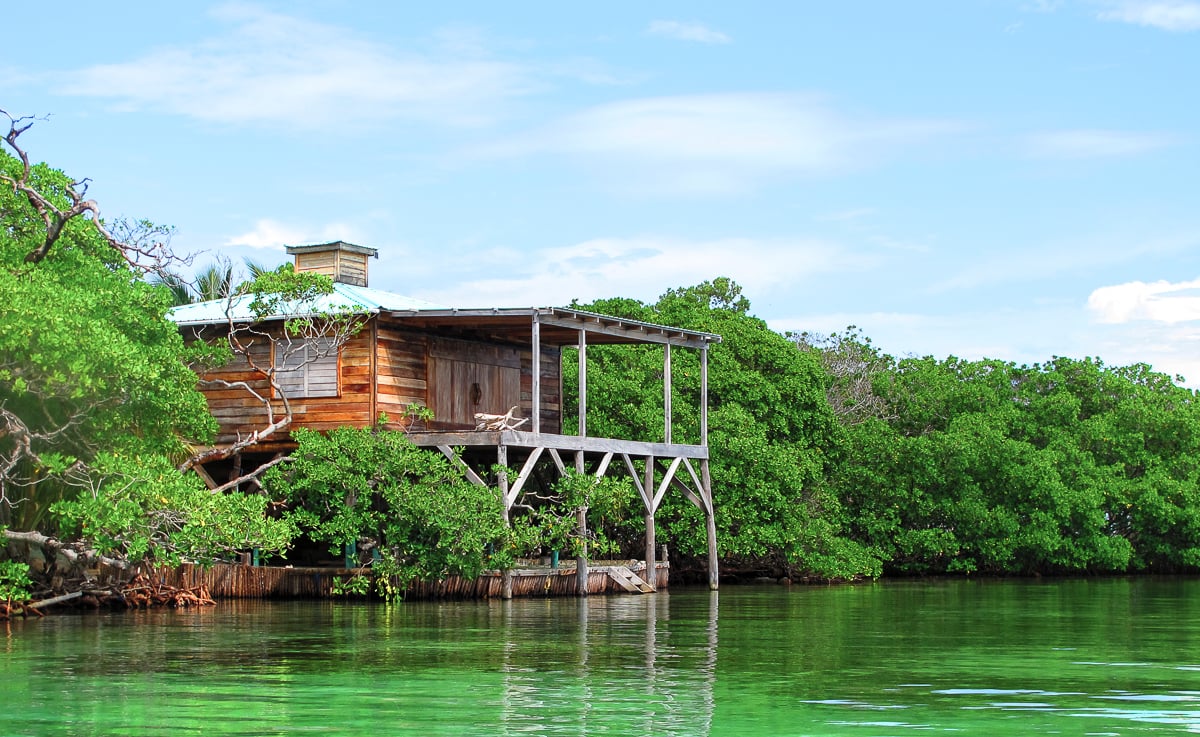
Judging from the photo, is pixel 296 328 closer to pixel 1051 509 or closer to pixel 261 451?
pixel 261 451

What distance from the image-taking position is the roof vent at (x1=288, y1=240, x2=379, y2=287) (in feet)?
107

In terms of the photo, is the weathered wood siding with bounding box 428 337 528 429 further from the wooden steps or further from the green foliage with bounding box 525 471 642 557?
the wooden steps

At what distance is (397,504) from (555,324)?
4.58 metres

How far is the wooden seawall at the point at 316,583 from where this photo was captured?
88.5ft

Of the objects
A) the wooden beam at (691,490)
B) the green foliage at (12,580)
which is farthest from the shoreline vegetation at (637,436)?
the wooden beam at (691,490)

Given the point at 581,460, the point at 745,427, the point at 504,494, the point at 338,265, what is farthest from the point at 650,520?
the point at 338,265

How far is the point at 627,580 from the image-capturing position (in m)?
30.6

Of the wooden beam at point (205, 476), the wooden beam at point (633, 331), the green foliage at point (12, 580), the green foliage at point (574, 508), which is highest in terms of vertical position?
the wooden beam at point (633, 331)

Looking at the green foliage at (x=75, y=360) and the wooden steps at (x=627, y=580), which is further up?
the green foliage at (x=75, y=360)

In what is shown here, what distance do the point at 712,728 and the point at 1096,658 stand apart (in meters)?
6.92

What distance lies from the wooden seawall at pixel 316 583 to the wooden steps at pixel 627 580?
1.46m

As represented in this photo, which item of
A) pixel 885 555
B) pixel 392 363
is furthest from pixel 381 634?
pixel 885 555

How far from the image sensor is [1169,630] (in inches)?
808

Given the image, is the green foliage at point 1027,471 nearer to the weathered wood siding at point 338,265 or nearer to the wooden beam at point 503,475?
the weathered wood siding at point 338,265
